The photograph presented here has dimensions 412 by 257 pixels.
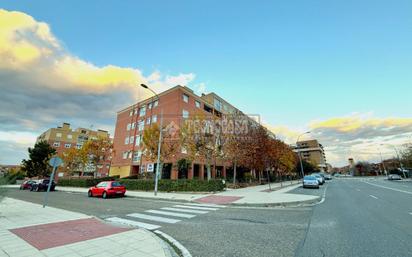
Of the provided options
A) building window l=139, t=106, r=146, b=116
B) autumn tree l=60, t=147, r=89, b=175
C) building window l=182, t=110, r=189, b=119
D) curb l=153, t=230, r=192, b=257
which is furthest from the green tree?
curb l=153, t=230, r=192, b=257

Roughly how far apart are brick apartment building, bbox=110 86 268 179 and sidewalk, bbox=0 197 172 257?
2450 centimetres

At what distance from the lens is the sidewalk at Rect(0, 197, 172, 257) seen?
4.71 metres

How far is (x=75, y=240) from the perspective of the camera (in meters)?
5.69

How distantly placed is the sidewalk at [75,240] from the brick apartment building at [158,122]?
80.4ft

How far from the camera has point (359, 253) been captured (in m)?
4.63

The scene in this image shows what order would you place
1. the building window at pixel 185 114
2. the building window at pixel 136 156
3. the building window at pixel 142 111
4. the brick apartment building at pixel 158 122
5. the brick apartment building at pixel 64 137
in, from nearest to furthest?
the brick apartment building at pixel 158 122 → the building window at pixel 185 114 → the building window at pixel 136 156 → the building window at pixel 142 111 → the brick apartment building at pixel 64 137

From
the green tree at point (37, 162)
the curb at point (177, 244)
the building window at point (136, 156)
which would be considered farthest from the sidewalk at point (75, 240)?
the green tree at point (37, 162)

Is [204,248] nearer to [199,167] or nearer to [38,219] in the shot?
[38,219]

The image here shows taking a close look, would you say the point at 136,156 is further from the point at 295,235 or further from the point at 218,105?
the point at 295,235

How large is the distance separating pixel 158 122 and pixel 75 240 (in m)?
31.4

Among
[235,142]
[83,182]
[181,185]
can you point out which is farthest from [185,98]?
[83,182]

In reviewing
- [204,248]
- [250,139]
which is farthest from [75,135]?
[204,248]

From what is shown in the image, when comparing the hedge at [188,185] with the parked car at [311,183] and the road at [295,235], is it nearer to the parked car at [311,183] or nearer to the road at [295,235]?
the road at [295,235]

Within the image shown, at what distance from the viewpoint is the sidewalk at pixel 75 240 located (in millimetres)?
4715
